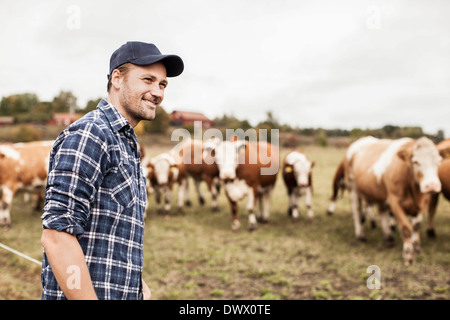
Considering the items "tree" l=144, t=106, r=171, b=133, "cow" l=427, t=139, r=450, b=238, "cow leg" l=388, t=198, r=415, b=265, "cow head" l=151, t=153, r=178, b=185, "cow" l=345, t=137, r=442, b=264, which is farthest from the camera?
"tree" l=144, t=106, r=171, b=133

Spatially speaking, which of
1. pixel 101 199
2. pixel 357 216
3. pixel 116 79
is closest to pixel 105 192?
pixel 101 199

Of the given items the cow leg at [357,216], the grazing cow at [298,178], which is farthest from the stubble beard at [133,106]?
the grazing cow at [298,178]

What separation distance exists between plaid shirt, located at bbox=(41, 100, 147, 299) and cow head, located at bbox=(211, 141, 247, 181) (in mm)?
6038

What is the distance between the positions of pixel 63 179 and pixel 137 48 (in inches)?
28.5

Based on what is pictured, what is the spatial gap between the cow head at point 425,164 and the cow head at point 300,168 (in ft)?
10.7

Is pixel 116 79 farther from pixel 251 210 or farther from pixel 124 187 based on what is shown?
pixel 251 210

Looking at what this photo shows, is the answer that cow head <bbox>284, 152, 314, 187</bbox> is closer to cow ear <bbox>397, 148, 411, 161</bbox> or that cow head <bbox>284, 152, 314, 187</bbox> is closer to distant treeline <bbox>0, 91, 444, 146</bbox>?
cow ear <bbox>397, 148, 411, 161</bbox>

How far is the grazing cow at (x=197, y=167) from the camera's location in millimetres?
10146

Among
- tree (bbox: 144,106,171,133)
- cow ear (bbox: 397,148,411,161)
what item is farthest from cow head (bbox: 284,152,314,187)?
tree (bbox: 144,106,171,133)

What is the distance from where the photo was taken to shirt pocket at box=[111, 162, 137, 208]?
149 cm

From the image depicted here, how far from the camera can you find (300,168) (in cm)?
854

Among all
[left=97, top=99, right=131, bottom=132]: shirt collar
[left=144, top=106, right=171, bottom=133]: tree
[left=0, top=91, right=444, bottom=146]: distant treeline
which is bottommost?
[left=97, top=99, right=131, bottom=132]: shirt collar

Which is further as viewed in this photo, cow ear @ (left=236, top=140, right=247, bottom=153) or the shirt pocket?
cow ear @ (left=236, top=140, right=247, bottom=153)

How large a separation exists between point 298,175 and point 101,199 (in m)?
7.56
